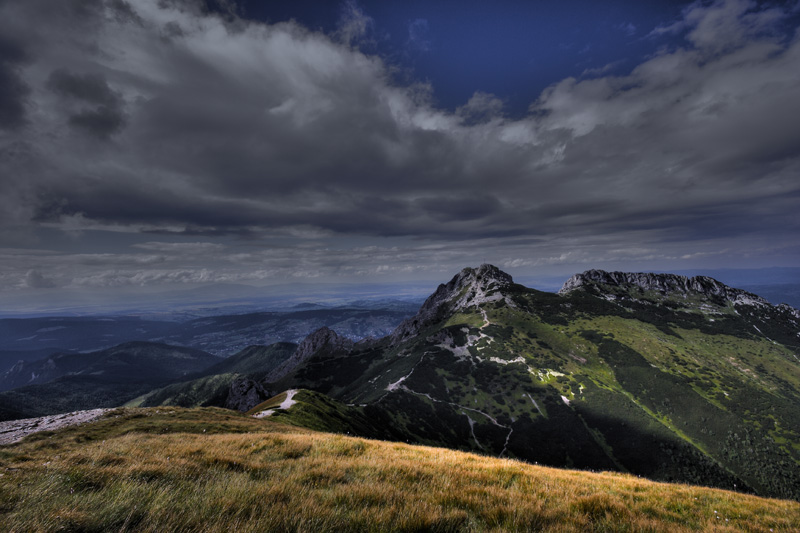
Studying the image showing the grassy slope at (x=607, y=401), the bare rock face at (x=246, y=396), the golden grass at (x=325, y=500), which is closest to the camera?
the golden grass at (x=325, y=500)

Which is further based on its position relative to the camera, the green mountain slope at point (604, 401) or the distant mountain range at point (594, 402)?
the green mountain slope at point (604, 401)

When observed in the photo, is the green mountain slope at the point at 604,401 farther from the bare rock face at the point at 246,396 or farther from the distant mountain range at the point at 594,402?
the bare rock face at the point at 246,396

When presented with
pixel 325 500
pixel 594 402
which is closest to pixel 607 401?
pixel 594 402

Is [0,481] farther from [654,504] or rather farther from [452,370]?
[452,370]

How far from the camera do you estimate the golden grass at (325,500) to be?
474cm

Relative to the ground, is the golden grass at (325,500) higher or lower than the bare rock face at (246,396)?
higher

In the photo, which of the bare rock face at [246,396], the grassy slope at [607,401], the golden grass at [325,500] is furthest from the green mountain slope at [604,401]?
the golden grass at [325,500]

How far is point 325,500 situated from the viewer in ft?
18.5

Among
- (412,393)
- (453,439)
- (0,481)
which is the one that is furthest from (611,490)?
(412,393)

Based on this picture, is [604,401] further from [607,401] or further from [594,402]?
[594,402]

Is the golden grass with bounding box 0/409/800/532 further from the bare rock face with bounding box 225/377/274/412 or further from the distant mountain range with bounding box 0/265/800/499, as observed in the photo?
the bare rock face with bounding box 225/377/274/412

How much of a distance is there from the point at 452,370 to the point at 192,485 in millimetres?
161893

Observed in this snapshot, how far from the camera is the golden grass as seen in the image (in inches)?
187

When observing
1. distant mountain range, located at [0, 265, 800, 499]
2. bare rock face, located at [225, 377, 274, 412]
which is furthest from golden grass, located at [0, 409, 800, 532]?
bare rock face, located at [225, 377, 274, 412]
